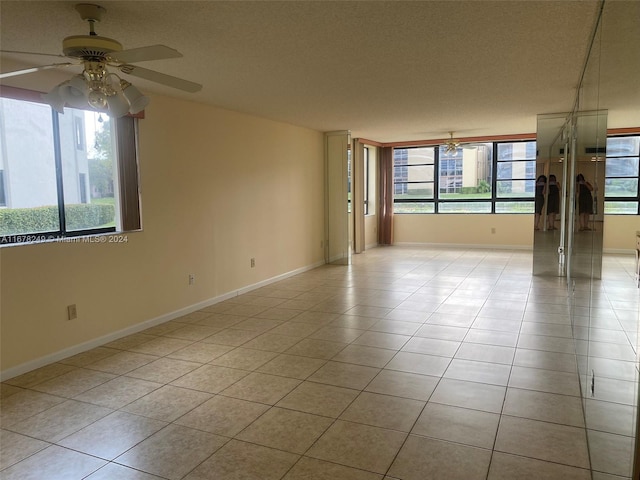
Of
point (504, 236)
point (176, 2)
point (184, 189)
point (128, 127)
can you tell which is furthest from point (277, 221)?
point (504, 236)

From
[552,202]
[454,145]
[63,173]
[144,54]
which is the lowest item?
[552,202]

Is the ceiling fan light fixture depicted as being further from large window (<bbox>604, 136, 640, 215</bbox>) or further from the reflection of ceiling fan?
large window (<bbox>604, 136, 640, 215</bbox>)

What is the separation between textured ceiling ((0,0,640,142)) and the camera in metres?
2.51

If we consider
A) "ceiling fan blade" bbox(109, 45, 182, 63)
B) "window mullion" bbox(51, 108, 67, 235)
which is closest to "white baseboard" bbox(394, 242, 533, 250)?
"window mullion" bbox(51, 108, 67, 235)

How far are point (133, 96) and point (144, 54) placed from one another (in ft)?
1.58

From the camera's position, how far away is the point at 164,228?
15.6 ft

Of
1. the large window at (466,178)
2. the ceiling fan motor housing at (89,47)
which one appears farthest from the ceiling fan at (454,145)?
the ceiling fan motor housing at (89,47)

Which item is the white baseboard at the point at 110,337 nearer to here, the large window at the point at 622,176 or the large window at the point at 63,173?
the large window at the point at 63,173

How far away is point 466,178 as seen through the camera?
10133 millimetres

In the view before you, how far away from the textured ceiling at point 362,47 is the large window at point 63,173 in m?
0.34

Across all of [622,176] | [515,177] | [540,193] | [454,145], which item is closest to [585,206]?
[622,176]

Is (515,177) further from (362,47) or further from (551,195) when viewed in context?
(362,47)

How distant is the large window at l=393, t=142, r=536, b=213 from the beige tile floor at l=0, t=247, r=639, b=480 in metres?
5.42

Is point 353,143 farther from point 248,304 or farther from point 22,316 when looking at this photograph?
point 22,316
